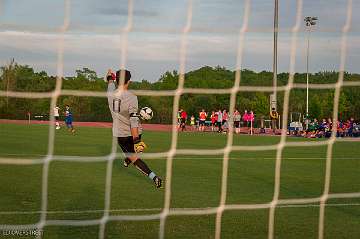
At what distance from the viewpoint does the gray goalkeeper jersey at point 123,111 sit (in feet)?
31.0

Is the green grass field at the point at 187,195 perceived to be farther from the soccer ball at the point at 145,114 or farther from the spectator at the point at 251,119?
the spectator at the point at 251,119

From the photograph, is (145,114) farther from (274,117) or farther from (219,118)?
(219,118)

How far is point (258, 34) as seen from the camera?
661cm

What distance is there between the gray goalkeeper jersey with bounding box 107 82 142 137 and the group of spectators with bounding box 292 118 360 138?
19.1 meters

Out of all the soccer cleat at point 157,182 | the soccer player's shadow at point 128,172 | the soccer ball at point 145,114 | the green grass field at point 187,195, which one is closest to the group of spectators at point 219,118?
the green grass field at point 187,195

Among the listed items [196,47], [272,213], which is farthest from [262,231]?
[196,47]

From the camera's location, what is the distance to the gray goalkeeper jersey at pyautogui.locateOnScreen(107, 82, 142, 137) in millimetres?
9453

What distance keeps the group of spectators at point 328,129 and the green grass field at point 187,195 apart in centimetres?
1443

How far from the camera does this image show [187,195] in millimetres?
8422

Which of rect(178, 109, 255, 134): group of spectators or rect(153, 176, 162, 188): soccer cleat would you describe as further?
rect(178, 109, 255, 134): group of spectators

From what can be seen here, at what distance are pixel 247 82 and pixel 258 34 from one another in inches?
162

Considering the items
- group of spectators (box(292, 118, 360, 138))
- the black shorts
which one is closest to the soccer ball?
the black shorts

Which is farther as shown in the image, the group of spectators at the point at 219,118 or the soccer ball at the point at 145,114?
the group of spectators at the point at 219,118

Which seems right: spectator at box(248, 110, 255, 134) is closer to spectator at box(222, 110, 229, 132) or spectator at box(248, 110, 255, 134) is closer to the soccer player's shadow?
spectator at box(222, 110, 229, 132)
